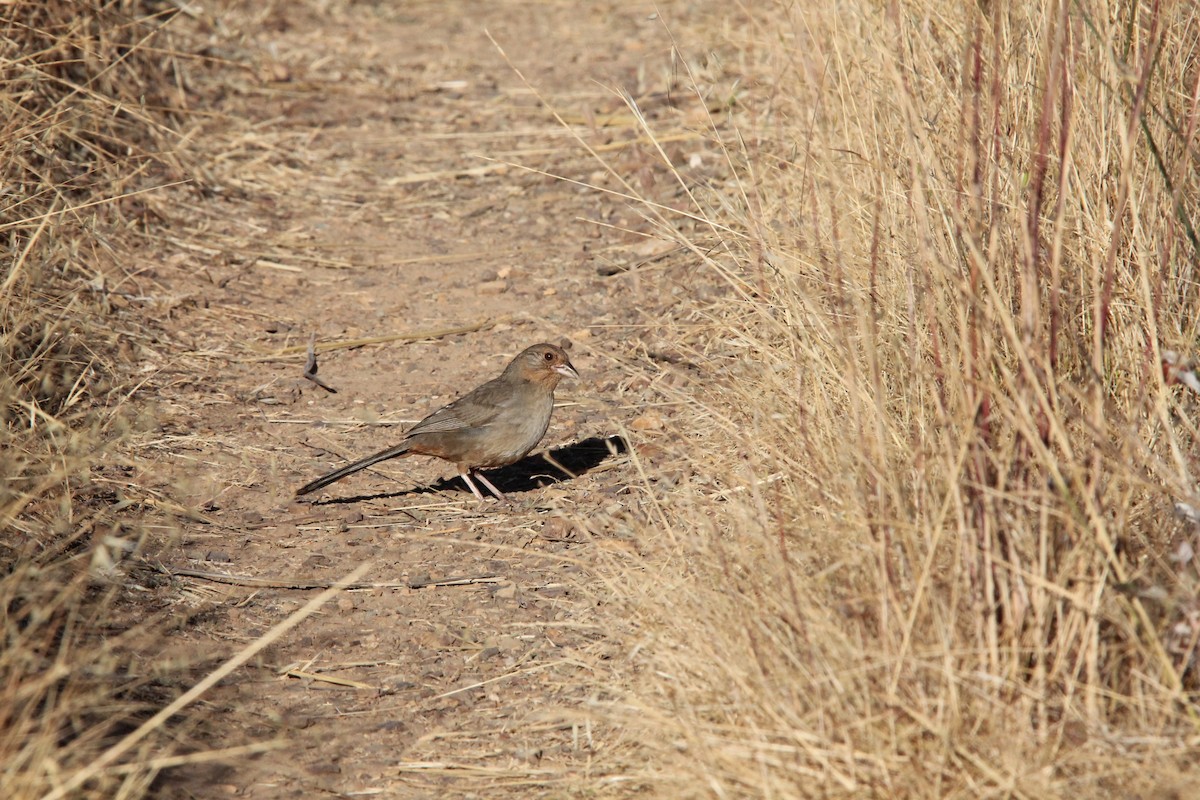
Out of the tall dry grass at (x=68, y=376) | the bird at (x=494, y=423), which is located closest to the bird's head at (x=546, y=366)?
the bird at (x=494, y=423)

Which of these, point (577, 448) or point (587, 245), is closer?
point (577, 448)

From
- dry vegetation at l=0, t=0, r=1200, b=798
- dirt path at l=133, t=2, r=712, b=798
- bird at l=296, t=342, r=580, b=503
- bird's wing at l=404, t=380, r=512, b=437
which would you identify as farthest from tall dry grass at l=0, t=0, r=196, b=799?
bird's wing at l=404, t=380, r=512, b=437

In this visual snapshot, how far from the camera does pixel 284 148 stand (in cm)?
806

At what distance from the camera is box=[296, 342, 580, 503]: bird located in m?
5.24

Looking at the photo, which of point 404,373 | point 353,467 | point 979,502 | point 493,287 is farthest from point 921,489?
point 493,287

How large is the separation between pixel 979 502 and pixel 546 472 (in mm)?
2945

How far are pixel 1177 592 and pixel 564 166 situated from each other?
17.8 feet

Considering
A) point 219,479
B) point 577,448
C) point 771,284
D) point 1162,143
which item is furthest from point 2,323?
point 1162,143

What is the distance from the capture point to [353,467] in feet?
16.8

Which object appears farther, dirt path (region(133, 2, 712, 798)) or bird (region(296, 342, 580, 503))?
bird (region(296, 342, 580, 503))

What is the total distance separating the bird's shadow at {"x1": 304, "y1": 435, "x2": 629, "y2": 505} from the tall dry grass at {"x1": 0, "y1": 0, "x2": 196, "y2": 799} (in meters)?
1.10

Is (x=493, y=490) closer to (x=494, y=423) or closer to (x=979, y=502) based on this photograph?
(x=494, y=423)

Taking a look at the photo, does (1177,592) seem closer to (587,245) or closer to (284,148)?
(587,245)

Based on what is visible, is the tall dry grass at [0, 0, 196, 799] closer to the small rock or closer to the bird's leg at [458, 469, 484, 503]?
the bird's leg at [458, 469, 484, 503]
